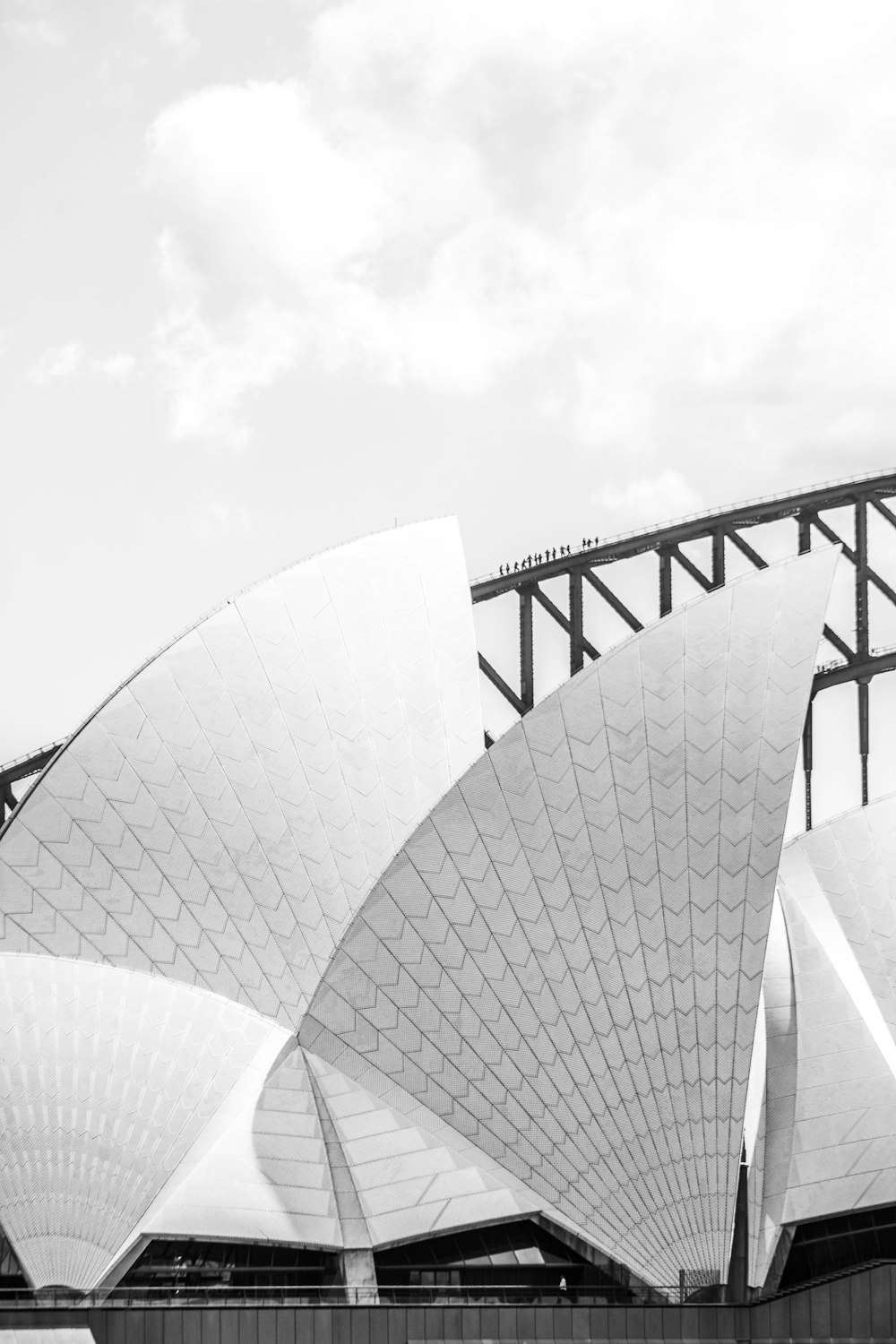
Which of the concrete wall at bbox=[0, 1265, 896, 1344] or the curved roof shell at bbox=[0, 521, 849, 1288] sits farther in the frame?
the curved roof shell at bbox=[0, 521, 849, 1288]

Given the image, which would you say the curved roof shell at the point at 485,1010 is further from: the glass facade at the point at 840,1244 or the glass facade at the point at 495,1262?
the glass facade at the point at 840,1244

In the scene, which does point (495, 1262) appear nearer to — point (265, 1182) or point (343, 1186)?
point (343, 1186)

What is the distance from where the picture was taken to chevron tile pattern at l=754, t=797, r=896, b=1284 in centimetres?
2831

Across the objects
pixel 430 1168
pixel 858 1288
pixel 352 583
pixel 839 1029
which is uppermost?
pixel 352 583

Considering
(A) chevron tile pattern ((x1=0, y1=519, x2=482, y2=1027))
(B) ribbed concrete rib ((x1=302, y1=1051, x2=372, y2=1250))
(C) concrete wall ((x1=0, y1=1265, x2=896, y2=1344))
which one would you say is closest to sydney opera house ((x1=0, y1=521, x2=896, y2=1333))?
(B) ribbed concrete rib ((x1=302, y1=1051, x2=372, y2=1250))

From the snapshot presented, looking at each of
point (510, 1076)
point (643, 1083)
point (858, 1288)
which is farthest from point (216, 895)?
point (858, 1288)

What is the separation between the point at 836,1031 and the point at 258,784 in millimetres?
14310

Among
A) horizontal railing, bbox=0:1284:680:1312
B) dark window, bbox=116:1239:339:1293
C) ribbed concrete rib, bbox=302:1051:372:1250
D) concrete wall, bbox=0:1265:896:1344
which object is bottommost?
concrete wall, bbox=0:1265:896:1344

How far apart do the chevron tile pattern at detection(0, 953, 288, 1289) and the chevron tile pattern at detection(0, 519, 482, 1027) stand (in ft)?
8.68

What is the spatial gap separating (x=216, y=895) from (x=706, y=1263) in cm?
1359

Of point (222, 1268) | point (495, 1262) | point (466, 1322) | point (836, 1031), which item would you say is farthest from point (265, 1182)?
point (836, 1031)

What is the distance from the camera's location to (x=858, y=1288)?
2516cm

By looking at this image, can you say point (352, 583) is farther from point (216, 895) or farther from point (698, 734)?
point (698, 734)

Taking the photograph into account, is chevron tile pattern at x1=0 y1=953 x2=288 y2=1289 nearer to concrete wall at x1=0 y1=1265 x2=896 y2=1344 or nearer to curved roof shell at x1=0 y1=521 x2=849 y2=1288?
curved roof shell at x1=0 y1=521 x2=849 y2=1288
